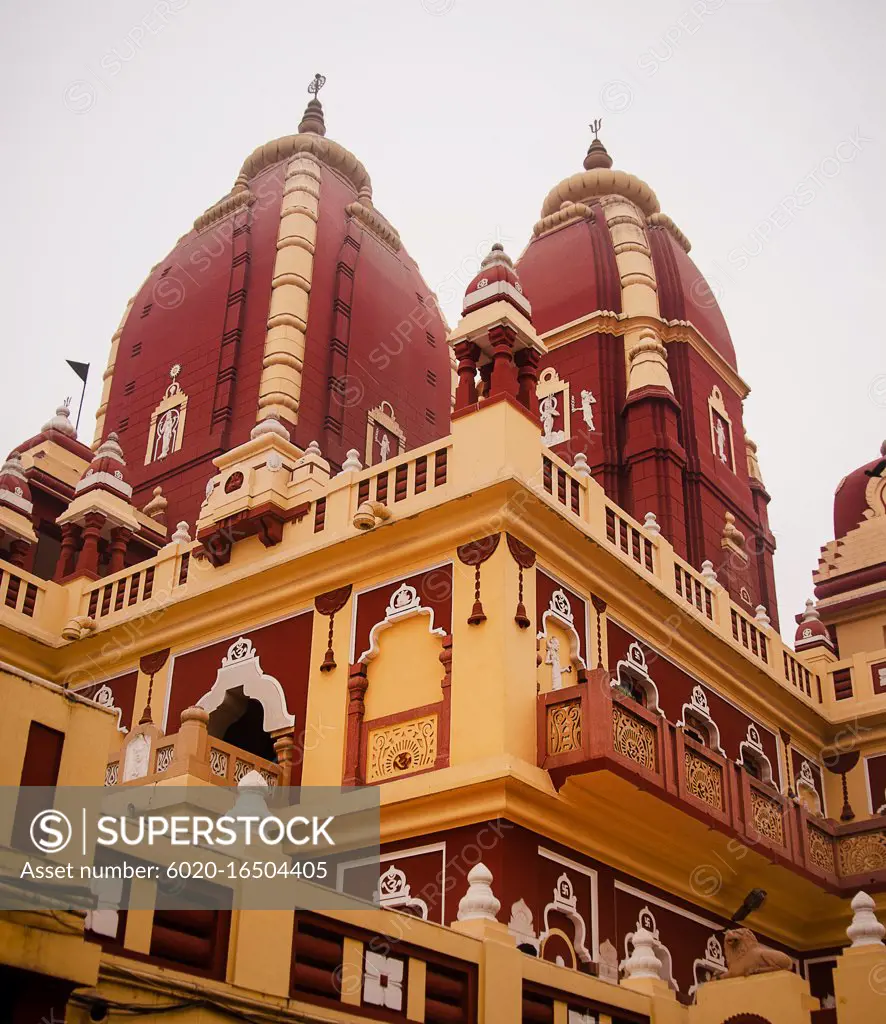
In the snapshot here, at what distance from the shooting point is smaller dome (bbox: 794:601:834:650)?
63.6ft

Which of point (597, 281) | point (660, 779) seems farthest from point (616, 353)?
point (660, 779)

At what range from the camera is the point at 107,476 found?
60.8ft

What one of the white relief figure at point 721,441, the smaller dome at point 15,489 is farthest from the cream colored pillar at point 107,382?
the white relief figure at point 721,441

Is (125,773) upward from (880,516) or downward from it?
downward

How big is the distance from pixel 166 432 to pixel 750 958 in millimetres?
14480

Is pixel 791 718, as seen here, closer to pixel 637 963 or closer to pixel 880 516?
pixel 880 516

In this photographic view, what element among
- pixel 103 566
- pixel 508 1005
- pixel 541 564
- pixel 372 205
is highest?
pixel 372 205

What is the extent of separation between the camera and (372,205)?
25.3m

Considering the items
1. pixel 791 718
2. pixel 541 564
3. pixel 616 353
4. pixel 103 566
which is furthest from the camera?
pixel 616 353

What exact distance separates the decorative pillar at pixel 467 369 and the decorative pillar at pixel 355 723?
2978 millimetres

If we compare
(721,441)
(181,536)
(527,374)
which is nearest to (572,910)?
(527,374)

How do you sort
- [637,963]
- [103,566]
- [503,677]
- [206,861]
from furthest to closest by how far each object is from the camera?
[103,566]
[503,677]
[637,963]
[206,861]

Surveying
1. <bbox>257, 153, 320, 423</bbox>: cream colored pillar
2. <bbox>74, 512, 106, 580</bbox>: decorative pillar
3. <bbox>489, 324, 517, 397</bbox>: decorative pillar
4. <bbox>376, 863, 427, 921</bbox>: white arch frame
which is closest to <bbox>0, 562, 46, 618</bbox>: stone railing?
<bbox>74, 512, 106, 580</bbox>: decorative pillar

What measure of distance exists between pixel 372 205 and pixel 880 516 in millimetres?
10868
